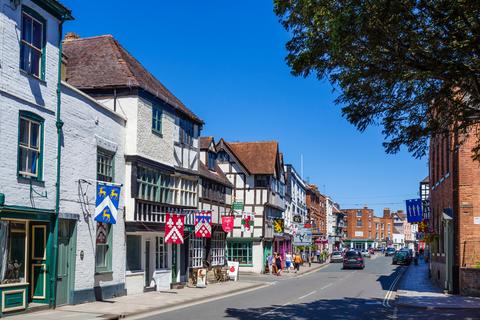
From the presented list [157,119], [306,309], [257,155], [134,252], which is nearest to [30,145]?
[134,252]

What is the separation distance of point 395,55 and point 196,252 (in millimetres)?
22205

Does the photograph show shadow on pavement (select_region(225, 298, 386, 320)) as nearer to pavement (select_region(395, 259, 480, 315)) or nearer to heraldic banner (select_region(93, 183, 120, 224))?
pavement (select_region(395, 259, 480, 315))

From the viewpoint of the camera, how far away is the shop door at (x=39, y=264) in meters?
18.3

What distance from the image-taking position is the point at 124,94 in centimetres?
2412

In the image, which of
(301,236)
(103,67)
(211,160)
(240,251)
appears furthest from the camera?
(301,236)

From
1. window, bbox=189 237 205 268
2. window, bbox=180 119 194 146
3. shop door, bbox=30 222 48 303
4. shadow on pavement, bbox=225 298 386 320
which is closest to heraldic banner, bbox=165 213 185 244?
window, bbox=180 119 194 146

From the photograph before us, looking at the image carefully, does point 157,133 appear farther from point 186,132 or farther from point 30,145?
point 30,145

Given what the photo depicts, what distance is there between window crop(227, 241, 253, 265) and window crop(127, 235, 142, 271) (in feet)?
71.6

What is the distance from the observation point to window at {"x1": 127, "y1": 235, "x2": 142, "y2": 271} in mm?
24172

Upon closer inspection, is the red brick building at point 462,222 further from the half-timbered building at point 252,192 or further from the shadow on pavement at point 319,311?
the half-timbered building at point 252,192

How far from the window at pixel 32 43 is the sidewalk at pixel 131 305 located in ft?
23.5

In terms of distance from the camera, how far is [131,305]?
20078 millimetres

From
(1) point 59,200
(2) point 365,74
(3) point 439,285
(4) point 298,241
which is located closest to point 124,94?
(1) point 59,200

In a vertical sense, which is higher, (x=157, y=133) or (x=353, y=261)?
(x=157, y=133)
